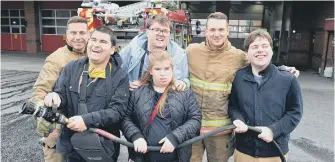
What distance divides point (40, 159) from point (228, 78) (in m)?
3.19

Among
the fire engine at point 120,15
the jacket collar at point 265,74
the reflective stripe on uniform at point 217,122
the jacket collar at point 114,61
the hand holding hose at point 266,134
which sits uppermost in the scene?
the fire engine at point 120,15

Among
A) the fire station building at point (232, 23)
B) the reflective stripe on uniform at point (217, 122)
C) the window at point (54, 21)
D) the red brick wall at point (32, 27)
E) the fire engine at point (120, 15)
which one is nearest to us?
the reflective stripe on uniform at point (217, 122)

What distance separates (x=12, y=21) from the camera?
2131 centimetres

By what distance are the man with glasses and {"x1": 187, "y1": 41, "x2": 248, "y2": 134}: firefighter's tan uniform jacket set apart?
0.60 feet

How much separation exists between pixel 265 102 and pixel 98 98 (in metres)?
1.43

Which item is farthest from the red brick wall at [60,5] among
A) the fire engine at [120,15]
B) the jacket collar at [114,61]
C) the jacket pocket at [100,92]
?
the jacket pocket at [100,92]

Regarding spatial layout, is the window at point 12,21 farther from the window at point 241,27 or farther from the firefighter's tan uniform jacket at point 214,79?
the firefighter's tan uniform jacket at point 214,79

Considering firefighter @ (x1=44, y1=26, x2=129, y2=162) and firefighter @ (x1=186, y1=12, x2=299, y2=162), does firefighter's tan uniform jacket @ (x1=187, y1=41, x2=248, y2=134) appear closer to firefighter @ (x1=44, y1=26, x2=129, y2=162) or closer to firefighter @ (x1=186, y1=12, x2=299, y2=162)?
firefighter @ (x1=186, y1=12, x2=299, y2=162)

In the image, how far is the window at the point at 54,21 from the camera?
20170 mm

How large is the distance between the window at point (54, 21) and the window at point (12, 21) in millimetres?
1612

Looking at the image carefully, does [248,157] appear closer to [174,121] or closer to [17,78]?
[174,121]

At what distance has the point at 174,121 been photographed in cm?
262

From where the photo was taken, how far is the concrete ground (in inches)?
195

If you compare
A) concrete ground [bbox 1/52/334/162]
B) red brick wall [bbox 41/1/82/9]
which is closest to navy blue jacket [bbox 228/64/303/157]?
concrete ground [bbox 1/52/334/162]
